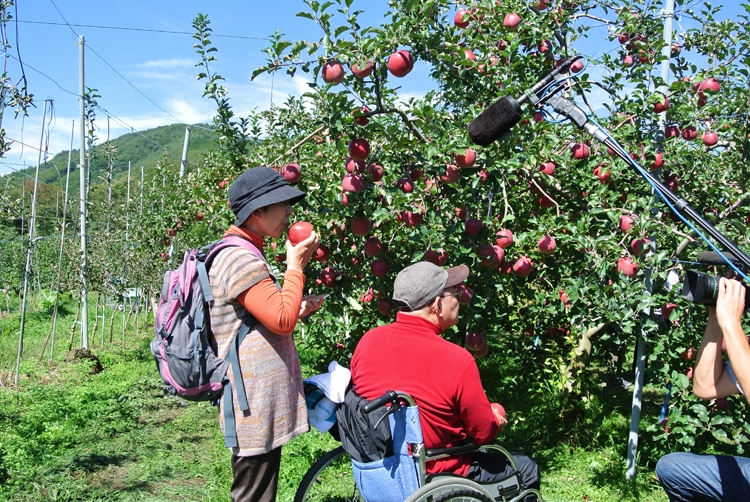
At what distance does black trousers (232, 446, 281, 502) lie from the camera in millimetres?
1822

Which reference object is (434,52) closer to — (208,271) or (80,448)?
(208,271)

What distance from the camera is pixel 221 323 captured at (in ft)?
5.92

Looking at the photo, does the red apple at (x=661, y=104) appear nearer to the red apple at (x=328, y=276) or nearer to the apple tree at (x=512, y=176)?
the apple tree at (x=512, y=176)

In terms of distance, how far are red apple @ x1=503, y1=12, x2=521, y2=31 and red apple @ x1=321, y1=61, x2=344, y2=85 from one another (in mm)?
1498

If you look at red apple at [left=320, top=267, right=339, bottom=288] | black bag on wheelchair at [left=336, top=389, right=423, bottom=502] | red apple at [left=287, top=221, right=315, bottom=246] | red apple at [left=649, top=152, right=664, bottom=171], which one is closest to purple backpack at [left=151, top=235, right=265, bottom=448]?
red apple at [left=287, top=221, right=315, bottom=246]

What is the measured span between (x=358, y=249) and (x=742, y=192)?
2015 mm

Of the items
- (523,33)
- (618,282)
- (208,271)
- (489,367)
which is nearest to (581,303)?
(618,282)

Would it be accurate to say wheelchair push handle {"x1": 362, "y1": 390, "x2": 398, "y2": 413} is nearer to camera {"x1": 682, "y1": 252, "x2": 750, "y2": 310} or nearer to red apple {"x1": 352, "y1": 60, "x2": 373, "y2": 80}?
camera {"x1": 682, "y1": 252, "x2": 750, "y2": 310}

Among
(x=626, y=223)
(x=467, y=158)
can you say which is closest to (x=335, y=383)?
(x=467, y=158)

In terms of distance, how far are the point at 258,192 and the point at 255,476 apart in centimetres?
88

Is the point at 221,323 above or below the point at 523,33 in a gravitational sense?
below

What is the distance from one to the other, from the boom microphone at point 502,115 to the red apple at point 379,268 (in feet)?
3.88

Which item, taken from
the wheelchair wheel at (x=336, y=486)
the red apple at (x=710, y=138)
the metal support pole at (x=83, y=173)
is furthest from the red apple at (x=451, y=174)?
the metal support pole at (x=83, y=173)

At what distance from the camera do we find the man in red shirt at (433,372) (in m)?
1.81
